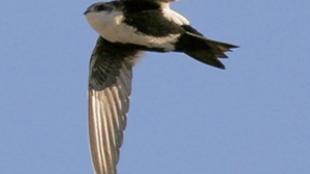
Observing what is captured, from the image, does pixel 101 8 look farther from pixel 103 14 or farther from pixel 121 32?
pixel 121 32

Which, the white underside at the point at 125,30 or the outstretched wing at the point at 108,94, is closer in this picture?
the white underside at the point at 125,30

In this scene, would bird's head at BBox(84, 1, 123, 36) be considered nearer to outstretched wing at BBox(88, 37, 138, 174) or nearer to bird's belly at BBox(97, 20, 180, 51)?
bird's belly at BBox(97, 20, 180, 51)

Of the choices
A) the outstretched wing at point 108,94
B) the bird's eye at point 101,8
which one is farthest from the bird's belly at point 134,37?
the outstretched wing at point 108,94

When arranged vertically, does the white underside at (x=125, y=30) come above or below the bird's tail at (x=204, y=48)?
above

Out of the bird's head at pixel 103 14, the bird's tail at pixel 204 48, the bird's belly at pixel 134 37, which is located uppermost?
the bird's head at pixel 103 14

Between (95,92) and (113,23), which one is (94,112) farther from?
(113,23)

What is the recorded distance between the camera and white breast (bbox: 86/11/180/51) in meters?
7.34

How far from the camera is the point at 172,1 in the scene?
24.4ft

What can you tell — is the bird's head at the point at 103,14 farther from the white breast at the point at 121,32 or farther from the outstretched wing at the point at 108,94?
the outstretched wing at the point at 108,94

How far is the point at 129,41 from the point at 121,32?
106 millimetres

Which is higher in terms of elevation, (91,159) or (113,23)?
(113,23)

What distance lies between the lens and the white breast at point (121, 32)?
289 inches

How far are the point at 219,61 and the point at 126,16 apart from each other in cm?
57

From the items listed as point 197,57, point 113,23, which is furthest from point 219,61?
point 113,23
